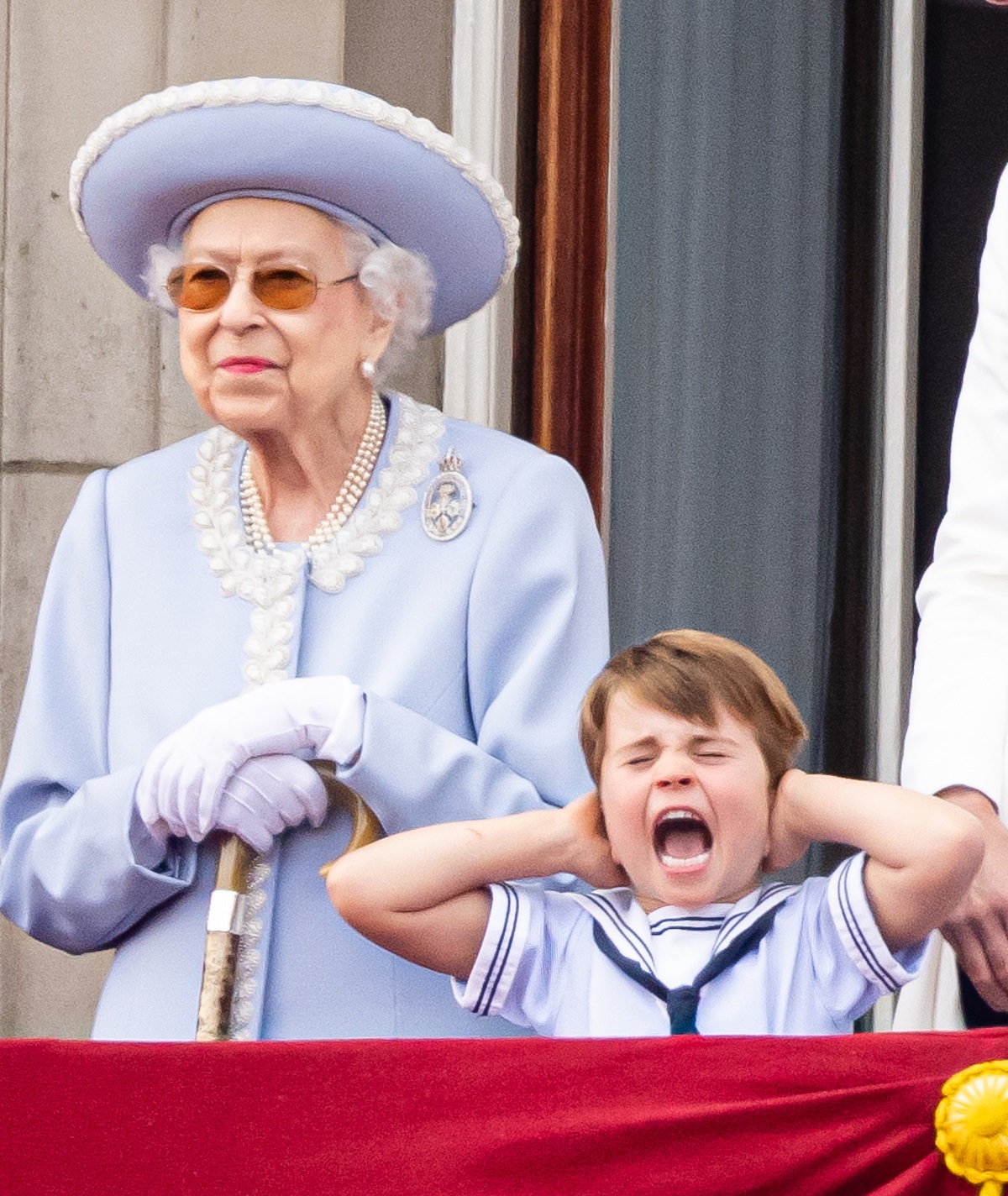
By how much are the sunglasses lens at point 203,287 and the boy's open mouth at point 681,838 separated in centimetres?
78

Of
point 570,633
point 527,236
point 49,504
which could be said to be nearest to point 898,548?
point 527,236

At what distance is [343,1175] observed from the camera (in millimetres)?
1457

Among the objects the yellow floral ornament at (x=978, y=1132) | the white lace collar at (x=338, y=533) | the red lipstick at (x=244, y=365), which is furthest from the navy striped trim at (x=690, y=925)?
the red lipstick at (x=244, y=365)

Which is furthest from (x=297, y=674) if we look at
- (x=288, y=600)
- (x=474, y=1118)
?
(x=474, y=1118)

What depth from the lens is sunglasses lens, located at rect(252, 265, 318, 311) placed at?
2.19 m

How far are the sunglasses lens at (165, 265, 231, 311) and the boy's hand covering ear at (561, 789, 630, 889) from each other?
0.70 meters

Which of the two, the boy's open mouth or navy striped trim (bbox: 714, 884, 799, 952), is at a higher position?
the boy's open mouth

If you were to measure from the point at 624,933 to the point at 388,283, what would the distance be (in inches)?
32.4

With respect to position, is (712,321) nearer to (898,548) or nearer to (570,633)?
(898,548)

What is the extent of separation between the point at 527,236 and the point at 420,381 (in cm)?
29

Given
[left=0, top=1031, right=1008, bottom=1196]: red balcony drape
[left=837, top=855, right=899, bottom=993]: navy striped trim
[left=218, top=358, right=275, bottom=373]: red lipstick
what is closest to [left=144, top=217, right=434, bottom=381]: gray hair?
[left=218, top=358, right=275, bottom=373]: red lipstick

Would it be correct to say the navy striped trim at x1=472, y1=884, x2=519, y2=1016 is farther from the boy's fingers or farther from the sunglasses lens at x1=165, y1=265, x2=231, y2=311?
the sunglasses lens at x1=165, y1=265, x2=231, y2=311

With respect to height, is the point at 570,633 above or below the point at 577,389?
below

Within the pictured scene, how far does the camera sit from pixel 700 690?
6.24 ft
